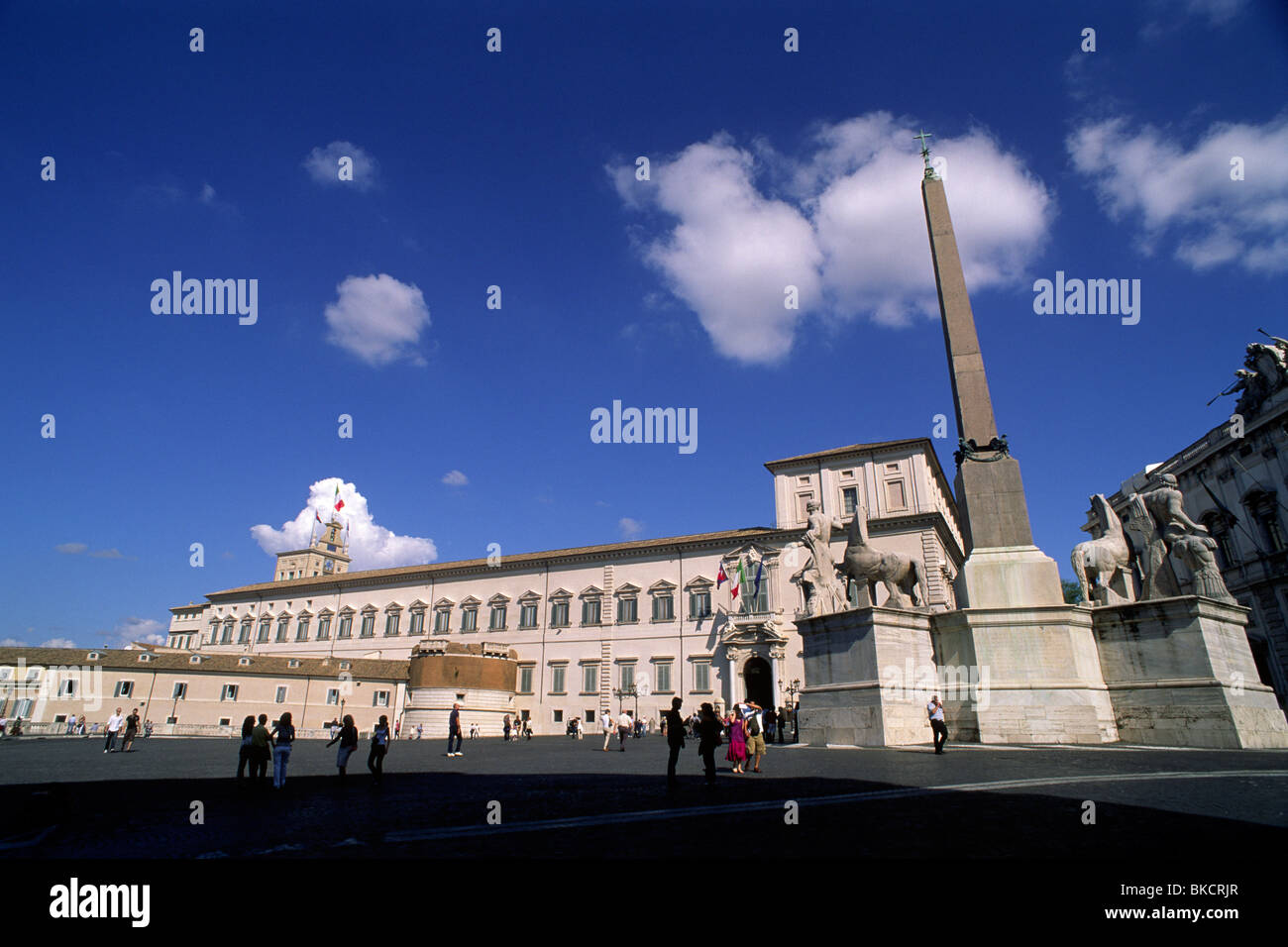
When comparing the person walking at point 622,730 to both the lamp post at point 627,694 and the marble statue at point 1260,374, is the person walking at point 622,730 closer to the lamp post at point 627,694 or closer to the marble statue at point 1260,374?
the lamp post at point 627,694

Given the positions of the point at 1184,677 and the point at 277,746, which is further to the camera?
the point at 1184,677

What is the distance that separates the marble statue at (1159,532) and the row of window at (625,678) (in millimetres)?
28893

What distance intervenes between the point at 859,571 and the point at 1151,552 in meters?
5.21

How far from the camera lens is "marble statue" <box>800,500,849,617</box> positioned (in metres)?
15.5

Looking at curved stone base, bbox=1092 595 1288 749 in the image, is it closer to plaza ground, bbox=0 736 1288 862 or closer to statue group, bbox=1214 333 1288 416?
plaza ground, bbox=0 736 1288 862

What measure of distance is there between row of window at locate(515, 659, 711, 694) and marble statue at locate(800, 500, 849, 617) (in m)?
25.1

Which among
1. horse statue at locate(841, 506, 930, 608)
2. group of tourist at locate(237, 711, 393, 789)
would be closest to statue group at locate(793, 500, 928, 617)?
horse statue at locate(841, 506, 930, 608)

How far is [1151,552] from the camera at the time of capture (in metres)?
12.7

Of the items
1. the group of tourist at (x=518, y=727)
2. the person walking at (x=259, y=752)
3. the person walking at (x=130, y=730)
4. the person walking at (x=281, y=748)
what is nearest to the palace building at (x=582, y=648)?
the group of tourist at (x=518, y=727)

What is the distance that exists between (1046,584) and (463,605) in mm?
43034

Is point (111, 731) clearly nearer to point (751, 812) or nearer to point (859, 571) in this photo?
point (859, 571)

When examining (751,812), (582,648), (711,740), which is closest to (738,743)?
(711,740)

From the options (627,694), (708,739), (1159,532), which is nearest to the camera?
(708,739)

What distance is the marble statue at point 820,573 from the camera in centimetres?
1547
